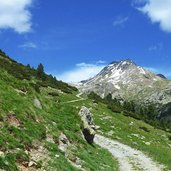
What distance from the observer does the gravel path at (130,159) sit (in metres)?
34.2

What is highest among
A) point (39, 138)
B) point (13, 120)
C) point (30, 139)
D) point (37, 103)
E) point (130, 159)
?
point (37, 103)

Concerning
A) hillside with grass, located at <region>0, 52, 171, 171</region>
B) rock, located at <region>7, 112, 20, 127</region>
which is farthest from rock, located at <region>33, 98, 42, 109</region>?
rock, located at <region>7, 112, 20, 127</region>

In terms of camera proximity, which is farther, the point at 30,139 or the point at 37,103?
the point at 37,103

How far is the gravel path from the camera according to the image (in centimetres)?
3425

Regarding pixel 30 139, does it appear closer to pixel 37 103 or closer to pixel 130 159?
pixel 37 103

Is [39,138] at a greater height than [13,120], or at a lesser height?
lesser

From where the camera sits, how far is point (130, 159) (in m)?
38.8

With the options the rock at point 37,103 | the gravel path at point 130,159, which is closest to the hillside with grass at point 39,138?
the rock at point 37,103

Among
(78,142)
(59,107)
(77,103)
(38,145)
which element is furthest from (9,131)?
(77,103)

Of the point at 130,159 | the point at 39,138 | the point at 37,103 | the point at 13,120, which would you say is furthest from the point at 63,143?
the point at 130,159

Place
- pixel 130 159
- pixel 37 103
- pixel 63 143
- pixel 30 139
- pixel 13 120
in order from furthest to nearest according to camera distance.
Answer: pixel 130 159 < pixel 37 103 < pixel 63 143 < pixel 13 120 < pixel 30 139

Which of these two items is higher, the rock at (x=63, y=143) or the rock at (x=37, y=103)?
the rock at (x=37, y=103)

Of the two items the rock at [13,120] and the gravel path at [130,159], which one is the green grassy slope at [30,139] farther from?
the gravel path at [130,159]

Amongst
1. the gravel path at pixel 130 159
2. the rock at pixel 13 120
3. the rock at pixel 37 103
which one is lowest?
the gravel path at pixel 130 159
